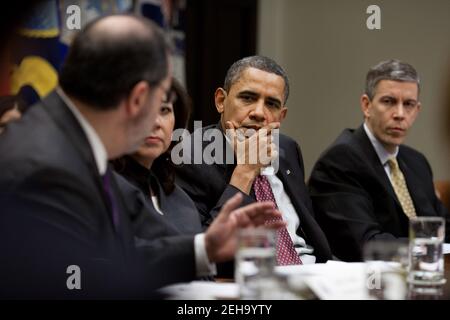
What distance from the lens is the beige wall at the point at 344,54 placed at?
518 centimetres

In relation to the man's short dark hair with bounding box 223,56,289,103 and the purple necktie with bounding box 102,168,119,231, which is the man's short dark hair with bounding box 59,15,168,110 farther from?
the man's short dark hair with bounding box 223,56,289,103

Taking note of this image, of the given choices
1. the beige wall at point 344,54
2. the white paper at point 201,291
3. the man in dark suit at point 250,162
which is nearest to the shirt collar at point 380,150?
the man in dark suit at point 250,162

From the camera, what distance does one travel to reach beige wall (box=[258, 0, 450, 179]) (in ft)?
17.0

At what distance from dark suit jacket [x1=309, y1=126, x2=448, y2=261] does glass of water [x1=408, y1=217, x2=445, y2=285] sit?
1.09 meters

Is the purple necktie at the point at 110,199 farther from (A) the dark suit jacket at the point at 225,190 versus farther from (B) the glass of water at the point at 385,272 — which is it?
(A) the dark suit jacket at the point at 225,190

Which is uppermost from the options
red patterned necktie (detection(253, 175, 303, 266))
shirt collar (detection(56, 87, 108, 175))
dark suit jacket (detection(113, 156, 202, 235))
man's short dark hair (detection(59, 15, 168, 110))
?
man's short dark hair (detection(59, 15, 168, 110))

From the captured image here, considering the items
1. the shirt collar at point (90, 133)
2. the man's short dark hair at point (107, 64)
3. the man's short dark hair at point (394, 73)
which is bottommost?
the shirt collar at point (90, 133)

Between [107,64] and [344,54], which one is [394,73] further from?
[107,64]

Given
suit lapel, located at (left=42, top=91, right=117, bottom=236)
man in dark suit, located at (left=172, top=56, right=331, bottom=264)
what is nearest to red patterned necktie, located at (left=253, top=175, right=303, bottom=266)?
man in dark suit, located at (left=172, top=56, right=331, bottom=264)

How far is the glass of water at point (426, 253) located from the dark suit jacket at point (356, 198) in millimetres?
1093

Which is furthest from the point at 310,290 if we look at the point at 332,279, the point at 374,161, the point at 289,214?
the point at 374,161

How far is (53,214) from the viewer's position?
1.56 metres

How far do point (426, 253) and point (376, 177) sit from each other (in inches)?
53.9
